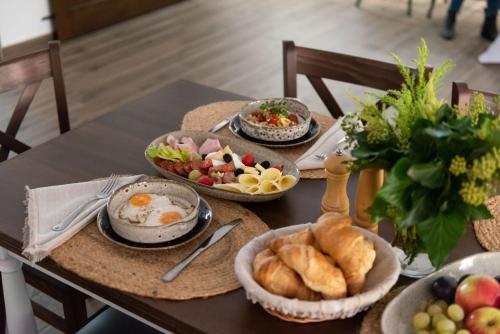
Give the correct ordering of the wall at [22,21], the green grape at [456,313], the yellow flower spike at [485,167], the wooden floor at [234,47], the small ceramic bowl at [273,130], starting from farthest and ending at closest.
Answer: the wall at [22,21], the wooden floor at [234,47], the small ceramic bowl at [273,130], the green grape at [456,313], the yellow flower spike at [485,167]

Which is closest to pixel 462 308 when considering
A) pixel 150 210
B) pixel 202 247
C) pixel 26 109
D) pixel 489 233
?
pixel 489 233

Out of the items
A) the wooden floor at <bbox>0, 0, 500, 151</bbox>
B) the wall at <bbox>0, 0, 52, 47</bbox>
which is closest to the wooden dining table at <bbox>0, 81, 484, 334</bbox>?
the wooden floor at <bbox>0, 0, 500, 151</bbox>

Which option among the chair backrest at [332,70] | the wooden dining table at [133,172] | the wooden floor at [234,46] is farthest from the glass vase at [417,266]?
the wooden floor at [234,46]

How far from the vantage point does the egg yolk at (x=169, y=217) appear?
4.66 ft

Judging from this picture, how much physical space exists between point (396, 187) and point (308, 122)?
0.78 m

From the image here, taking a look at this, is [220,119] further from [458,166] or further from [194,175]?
[458,166]

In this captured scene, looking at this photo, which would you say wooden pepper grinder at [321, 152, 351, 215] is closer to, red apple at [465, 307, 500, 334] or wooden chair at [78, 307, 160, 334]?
red apple at [465, 307, 500, 334]

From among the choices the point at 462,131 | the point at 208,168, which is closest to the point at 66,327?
the point at 208,168

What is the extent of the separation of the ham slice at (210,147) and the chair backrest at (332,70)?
0.58 m

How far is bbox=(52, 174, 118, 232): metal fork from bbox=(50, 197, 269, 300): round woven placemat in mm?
38

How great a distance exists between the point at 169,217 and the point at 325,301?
0.43 meters

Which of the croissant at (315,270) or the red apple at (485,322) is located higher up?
the croissant at (315,270)

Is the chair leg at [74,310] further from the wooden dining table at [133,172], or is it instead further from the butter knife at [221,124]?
the butter knife at [221,124]

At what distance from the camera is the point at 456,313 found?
3.75 feet
